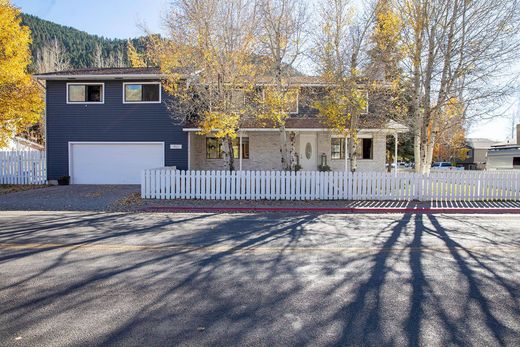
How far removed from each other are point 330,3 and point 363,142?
9.25m

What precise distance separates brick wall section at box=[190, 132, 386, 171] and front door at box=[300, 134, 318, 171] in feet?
0.78

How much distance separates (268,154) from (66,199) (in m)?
11.4

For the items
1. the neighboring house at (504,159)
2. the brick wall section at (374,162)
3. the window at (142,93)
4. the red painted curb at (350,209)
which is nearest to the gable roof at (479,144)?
the neighboring house at (504,159)

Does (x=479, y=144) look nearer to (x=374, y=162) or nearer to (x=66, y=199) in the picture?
(x=374, y=162)

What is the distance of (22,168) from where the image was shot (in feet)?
64.9

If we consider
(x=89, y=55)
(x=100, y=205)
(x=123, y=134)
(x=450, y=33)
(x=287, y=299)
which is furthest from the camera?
(x=89, y=55)

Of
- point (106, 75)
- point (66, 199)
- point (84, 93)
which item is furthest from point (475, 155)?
point (66, 199)

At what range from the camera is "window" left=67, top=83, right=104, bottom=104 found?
20.3 metres

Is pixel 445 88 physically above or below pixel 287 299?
above

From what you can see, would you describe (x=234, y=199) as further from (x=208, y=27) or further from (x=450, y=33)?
(x=450, y=33)

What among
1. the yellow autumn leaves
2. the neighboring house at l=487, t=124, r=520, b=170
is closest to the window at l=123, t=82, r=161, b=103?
the yellow autumn leaves

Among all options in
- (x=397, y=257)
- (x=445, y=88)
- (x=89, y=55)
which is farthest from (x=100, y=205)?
(x=89, y=55)

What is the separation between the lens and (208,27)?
14844 millimetres

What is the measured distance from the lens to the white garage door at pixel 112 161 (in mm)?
20297
